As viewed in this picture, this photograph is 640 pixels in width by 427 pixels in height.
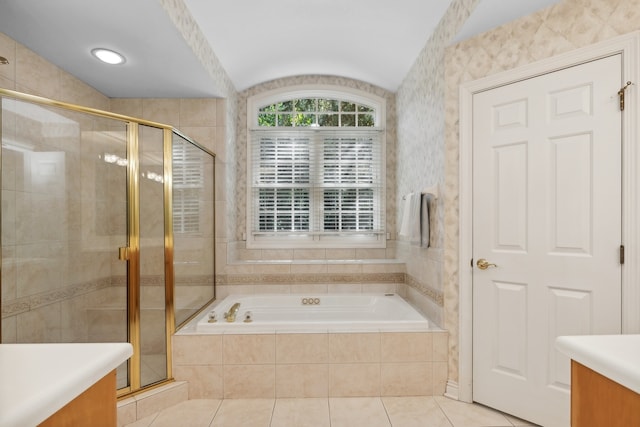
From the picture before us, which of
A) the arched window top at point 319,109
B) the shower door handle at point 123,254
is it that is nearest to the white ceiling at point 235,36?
the arched window top at point 319,109

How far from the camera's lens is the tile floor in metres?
1.91

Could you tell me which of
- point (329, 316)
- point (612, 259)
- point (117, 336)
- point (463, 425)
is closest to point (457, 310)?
point (463, 425)

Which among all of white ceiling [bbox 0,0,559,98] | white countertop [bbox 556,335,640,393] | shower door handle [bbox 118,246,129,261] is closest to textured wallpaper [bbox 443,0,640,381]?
white ceiling [bbox 0,0,559,98]

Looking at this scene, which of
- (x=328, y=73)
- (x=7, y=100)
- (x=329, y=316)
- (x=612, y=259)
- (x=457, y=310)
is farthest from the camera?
(x=328, y=73)

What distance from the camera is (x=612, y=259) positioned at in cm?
165

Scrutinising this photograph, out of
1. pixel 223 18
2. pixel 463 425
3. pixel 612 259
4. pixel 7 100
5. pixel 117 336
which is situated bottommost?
pixel 463 425

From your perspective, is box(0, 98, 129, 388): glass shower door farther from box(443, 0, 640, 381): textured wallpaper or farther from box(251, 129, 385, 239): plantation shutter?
box(443, 0, 640, 381): textured wallpaper

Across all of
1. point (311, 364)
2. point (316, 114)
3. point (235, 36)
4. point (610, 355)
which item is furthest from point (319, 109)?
point (610, 355)

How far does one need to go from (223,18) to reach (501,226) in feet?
7.35

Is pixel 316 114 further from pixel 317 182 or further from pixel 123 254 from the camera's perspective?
pixel 123 254

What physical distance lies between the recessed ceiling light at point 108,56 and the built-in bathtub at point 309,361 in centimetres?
190

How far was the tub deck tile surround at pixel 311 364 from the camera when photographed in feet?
7.18

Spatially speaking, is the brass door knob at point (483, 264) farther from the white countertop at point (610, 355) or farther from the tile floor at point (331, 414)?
the white countertop at point (610, 355)

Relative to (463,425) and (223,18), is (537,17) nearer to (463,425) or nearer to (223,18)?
(223,18)
